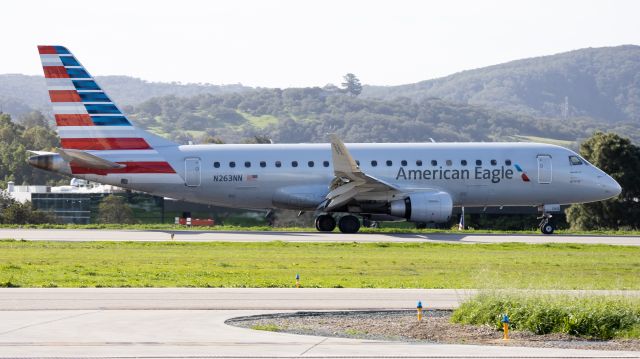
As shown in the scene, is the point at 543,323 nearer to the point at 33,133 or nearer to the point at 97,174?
the point at 97,174

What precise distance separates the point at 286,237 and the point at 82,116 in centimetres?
1011

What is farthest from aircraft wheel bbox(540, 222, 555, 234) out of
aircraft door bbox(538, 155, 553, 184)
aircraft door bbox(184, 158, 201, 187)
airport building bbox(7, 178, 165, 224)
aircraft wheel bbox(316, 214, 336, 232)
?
airport building bbox(7, 178, 165, 224)

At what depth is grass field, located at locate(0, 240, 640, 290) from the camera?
84.1 ft

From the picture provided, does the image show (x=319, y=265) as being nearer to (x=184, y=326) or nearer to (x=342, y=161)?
(x=342, y=161)

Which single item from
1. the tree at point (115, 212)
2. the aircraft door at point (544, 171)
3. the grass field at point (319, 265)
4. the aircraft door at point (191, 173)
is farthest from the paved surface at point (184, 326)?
the tree at point (115, 212)

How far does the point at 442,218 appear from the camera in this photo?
1742 inches

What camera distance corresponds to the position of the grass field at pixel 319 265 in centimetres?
2564

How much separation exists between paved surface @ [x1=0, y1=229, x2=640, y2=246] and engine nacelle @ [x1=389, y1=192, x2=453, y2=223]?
2.47 feet

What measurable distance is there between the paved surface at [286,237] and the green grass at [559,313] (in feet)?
69.6

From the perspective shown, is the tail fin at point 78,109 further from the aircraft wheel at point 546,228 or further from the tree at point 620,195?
the tree at point 620,195

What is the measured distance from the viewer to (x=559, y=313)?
715 inches

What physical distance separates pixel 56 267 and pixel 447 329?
14.2 meters

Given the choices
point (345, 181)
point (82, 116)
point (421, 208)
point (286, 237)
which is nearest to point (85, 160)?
point (82, 116)

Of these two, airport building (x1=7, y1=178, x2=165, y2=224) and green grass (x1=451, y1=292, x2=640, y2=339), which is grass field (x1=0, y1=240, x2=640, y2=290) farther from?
airport building (x1=7, y1=178, x2=165, y2=224)
